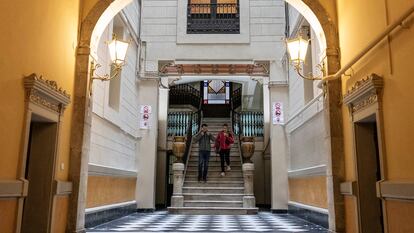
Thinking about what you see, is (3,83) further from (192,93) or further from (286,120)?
(192,93)

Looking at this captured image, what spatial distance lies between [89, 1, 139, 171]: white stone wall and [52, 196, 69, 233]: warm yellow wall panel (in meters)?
2.28

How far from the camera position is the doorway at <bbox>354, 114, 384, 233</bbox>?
5.04m

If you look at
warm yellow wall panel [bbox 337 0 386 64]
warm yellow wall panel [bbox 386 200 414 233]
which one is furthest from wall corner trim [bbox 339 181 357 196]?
warm yellow wall panel [bbox 337 0 386 64]

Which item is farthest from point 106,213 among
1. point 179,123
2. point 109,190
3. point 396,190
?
point 179,123

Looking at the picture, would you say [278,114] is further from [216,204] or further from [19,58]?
[19,58]

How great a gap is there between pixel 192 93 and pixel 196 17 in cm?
850

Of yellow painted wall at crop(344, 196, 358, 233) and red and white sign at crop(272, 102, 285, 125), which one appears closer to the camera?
yellow painted wall at crop(344, 196, 358, 233)

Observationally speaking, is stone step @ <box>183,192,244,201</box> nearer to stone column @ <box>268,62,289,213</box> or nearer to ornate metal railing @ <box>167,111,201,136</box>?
stone column @ <box>268,62,289,213</box>

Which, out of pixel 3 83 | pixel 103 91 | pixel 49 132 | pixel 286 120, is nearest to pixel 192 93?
pixel 286 120

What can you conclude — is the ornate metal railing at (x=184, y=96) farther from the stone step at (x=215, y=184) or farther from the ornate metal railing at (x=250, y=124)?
the stone step at (x=215, y=184)

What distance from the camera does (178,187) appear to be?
12.1 m

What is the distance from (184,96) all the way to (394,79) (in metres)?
17.8

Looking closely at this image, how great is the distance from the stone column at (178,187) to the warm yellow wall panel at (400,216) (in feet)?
27.0

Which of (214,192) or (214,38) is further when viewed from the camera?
(214,38)
